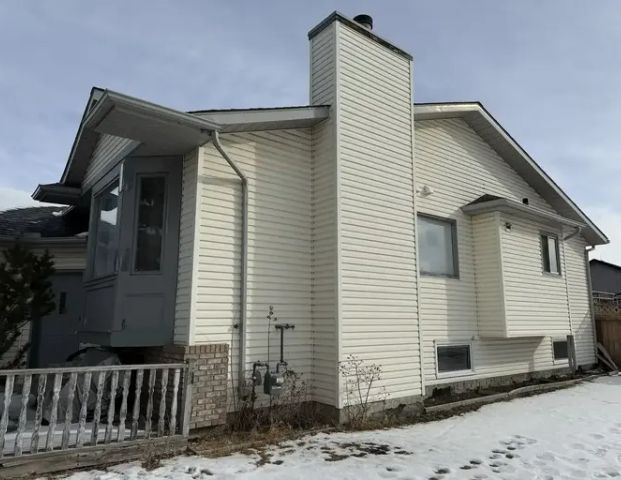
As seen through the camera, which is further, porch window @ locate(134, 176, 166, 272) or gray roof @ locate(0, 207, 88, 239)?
gray roof @ locate(0, 207, 88, 239)

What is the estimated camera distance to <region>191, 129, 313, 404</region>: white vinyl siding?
607 cm

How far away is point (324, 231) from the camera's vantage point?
7078 millimetres

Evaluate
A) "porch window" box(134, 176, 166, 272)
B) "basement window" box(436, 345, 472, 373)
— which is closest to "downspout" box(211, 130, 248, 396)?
"porch window" box(134, 176, 166, 272)

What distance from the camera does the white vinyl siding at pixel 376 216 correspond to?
6910mm

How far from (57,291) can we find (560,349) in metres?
12.5

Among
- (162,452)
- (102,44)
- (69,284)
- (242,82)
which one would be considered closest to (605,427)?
(162,452)

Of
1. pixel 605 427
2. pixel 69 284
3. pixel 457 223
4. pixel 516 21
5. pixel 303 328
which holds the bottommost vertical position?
pixel 605 427

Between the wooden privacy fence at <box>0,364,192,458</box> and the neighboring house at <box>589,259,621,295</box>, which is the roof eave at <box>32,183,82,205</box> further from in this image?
the neighboring house at <box>589,259,621,295</box>

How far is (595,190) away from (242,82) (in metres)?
15.8

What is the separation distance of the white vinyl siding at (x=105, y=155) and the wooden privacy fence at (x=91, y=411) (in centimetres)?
330

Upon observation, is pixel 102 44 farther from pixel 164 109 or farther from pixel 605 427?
pixel 605 427

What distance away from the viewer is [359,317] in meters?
6.84

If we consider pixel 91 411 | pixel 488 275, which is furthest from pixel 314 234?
pixel 488 275

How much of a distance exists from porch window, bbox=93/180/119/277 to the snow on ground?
10.7 ft
